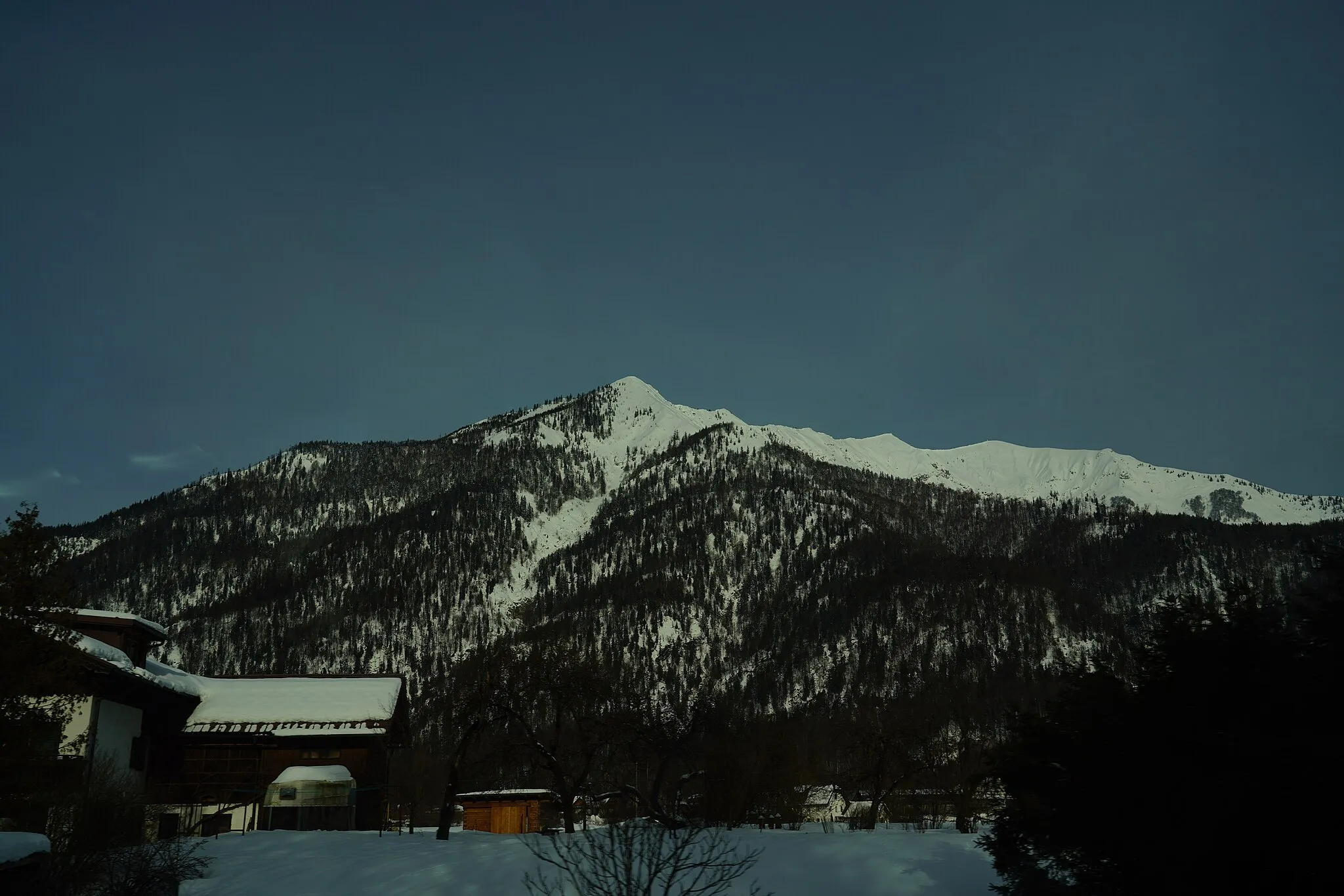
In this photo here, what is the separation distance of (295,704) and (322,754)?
144 inches

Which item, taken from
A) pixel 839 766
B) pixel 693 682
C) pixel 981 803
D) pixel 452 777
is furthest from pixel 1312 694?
pixel 693 682

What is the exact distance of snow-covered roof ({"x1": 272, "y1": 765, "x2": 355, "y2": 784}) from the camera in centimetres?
5334

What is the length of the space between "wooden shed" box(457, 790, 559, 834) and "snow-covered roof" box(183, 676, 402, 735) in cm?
851

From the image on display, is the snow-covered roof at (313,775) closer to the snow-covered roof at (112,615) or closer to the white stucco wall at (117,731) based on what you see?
the white stucco wall at (117,731)

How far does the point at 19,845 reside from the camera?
11477mm

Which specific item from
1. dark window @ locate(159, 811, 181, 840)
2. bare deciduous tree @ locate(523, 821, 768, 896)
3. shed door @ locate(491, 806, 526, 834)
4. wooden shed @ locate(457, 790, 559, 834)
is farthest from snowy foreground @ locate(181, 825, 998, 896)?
wooden shed @ locate(457, 790, 559, 834)

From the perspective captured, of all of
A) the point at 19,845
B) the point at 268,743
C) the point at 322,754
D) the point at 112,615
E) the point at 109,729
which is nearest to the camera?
the point at 19,845

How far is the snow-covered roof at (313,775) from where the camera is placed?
175 ft

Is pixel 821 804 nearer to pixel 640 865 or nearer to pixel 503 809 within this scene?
pixel 503 809

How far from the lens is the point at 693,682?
186250 millimetres

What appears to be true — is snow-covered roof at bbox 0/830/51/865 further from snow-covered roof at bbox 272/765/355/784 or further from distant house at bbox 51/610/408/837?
snow-covered roof at bbox 272/765/355/784

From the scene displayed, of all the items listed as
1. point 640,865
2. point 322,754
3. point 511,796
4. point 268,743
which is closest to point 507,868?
point 640,865

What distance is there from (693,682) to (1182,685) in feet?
574

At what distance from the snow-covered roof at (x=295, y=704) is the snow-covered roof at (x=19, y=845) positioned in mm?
46450
